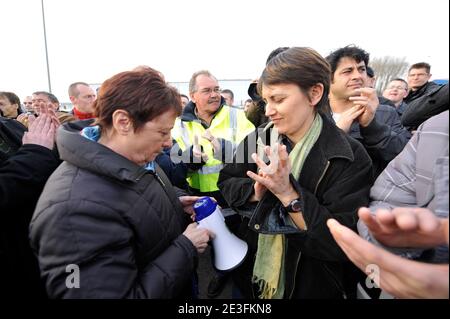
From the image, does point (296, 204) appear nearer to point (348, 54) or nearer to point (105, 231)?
point (105, 231)

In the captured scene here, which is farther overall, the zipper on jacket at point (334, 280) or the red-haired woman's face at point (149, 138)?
the zipper on jacket at point (334, 280)

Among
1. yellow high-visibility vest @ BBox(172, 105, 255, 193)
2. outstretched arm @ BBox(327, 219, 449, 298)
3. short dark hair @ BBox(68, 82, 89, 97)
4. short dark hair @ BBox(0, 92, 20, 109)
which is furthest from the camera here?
short dark hair @ BBox(0, 92, 20, 109)

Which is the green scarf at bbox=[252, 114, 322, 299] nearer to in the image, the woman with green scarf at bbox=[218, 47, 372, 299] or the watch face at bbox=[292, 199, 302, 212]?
the woman with green scarf at bbox=[218, 47, 372, 299]

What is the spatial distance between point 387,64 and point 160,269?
35.7 metres

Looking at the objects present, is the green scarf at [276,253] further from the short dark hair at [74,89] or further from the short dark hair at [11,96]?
the short dark hair at [11,96]

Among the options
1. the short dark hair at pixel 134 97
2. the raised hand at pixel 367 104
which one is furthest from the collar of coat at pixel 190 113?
the short dark hair at pixel 134 97

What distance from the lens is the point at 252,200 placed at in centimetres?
166

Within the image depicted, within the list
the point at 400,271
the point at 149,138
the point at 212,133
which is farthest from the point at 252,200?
the point at 212,133

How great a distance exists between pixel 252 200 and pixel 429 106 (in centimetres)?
134

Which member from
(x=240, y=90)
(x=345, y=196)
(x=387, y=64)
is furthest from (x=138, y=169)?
(x=387, y=64)

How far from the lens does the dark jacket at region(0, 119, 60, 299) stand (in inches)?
54.2

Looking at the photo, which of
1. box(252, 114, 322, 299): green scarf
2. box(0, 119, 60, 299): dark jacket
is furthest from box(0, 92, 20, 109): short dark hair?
box(252, 114, 322, 299): green scarf

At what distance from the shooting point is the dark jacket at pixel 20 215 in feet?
4.52

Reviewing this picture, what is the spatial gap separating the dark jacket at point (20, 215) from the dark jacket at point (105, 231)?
351mm
